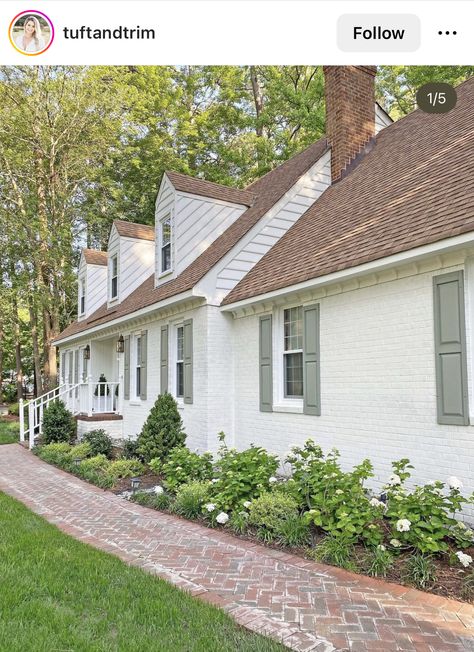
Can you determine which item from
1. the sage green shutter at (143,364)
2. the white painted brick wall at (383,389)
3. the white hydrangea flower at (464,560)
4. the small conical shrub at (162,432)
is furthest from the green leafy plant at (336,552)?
the sage green shutter at (143,364)

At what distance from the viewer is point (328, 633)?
3277 mm

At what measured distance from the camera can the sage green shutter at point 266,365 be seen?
8.61 meters

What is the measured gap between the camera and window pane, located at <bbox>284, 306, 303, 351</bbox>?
8.28 meters

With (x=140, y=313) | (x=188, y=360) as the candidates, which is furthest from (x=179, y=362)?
(x=140, y=313)

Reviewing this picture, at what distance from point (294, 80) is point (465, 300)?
69.8ft

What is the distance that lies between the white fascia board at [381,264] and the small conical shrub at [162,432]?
297 centimetres

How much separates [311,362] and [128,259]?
9468 millimetres

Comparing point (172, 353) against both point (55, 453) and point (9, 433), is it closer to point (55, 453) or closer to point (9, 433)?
point (55, 453)

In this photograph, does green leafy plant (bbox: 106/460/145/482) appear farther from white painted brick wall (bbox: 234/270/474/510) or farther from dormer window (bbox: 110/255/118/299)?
dormer window (bbox: 110/255/118/299)

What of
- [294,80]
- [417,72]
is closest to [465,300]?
[417,72]

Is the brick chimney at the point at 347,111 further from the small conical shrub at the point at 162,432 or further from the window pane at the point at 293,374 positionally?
the small conical shrub at the point at 162,432

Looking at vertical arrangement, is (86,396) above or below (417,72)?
below

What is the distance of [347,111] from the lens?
35.1ft

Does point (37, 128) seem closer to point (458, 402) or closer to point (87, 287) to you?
point (87, 287)
